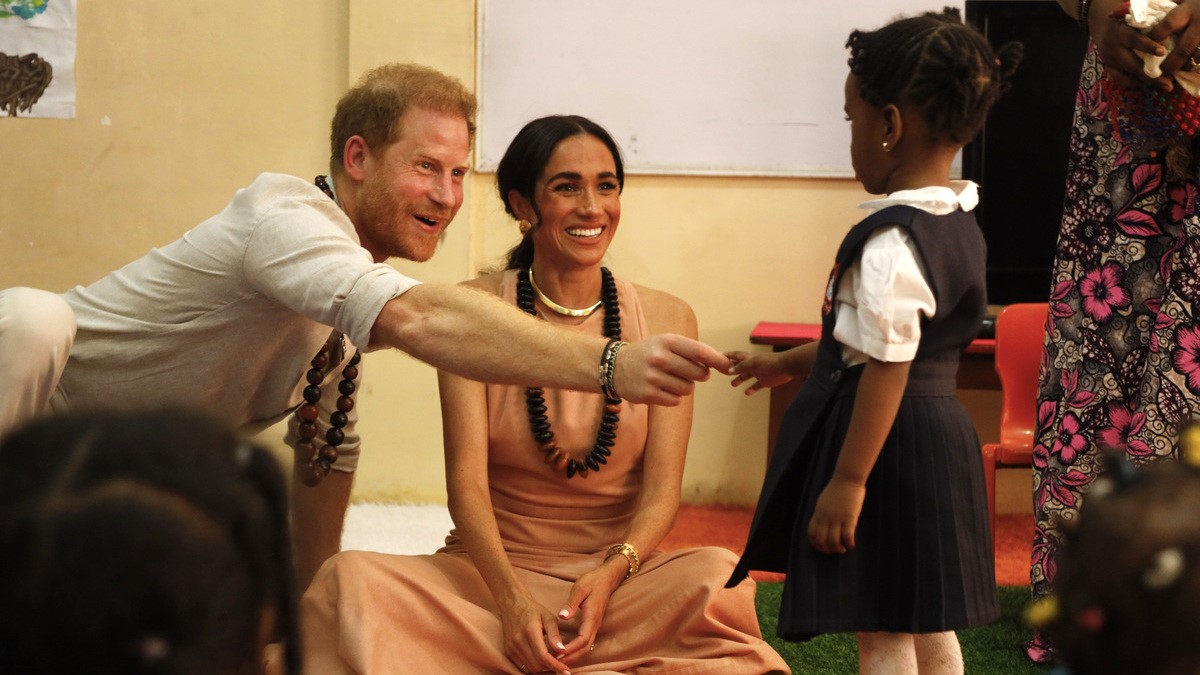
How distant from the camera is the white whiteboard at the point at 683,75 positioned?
458 centimetres

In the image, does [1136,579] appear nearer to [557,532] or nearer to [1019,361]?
[557,532]

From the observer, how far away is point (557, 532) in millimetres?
2719

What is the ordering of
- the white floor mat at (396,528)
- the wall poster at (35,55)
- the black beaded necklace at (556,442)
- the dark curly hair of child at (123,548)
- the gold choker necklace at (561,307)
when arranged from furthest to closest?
1. the wall poster at (35,55)
2. the white floor mat at (396,528)
3. the gold choker necklace at (561,307)
4. the black beaded necklace at (556,442)
5. the dark curly hair of child at (123,548)

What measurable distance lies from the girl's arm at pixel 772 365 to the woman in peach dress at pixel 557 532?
427 mm

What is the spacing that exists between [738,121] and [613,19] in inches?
23.9

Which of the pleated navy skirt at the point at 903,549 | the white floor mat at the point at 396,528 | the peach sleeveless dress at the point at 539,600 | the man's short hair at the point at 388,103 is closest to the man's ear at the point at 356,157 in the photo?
the man's short hair at the point at 388,103

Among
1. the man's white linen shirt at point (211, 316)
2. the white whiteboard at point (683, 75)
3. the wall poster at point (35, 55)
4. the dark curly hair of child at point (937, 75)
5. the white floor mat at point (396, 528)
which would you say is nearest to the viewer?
the dark curly hair of child at point (937, 75)

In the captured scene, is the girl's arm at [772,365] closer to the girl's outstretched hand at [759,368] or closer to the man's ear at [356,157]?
the girl's outstretched hand at [759,368]

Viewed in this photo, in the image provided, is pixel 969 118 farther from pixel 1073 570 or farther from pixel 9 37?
pixel 9 37

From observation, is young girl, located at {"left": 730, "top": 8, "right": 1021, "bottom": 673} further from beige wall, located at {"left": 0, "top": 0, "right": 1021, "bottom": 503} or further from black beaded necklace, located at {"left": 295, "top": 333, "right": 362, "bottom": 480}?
beige wall, located at {"left": 0, "top": 0, "right": 1021, "bottom": 503}

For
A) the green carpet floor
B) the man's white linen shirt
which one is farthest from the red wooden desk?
the man's white linen shirt

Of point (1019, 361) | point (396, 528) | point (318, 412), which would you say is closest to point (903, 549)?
point (318, 412)

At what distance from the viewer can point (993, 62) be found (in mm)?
2096

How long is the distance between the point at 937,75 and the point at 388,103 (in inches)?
45.5
